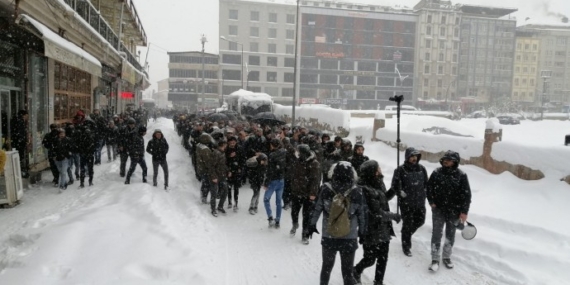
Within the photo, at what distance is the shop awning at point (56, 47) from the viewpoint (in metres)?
7.56

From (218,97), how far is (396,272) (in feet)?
232

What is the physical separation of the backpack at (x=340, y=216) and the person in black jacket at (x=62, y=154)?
7.26 metres

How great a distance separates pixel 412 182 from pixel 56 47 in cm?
720

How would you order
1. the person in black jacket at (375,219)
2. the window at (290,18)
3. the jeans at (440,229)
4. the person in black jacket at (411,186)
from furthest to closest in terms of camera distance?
the window at (290,18), the person in black jacket at (411,186), the jeans at (440,229), the person in black jacket at (375,219)

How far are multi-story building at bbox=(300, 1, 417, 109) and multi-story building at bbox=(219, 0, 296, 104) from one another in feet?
12.8

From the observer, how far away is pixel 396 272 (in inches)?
241

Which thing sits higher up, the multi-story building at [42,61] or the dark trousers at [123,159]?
the multi-story building at [42,61]

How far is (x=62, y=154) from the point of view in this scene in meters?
9.46

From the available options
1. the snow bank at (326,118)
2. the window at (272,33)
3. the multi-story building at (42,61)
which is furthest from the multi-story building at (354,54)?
the multi-story building at (42,61)

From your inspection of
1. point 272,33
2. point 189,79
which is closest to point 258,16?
point 272,33

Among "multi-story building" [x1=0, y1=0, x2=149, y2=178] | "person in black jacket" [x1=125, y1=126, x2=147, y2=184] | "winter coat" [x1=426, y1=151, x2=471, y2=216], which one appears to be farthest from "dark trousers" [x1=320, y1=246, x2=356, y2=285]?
"person in black jacket" [x1=125, y1=126, x2=147, y2=184]

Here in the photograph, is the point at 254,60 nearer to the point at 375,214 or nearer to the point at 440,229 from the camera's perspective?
the point at 440,229

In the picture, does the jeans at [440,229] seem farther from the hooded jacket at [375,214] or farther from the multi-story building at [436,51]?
the multi-story building at [436,51]

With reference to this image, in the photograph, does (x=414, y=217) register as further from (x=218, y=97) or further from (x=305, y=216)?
(x=218, y=97)
